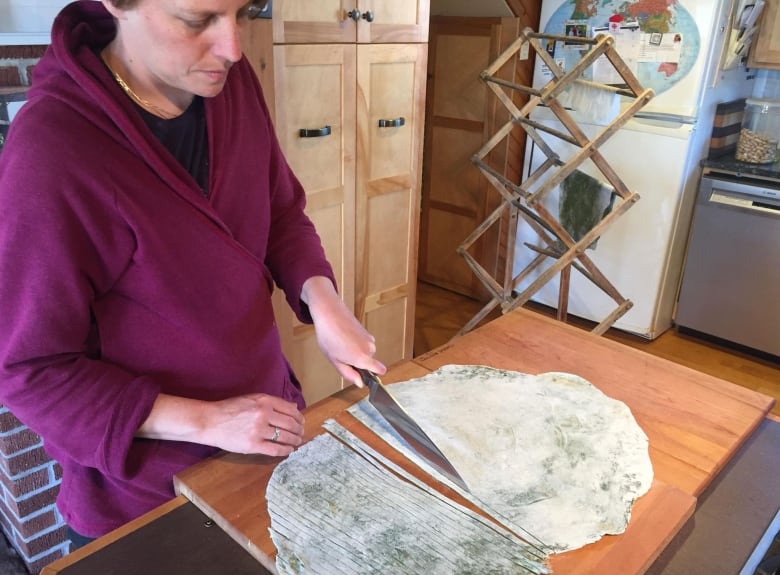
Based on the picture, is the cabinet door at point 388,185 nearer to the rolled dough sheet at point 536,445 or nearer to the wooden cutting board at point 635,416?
the wooden cutting board at point 635,416

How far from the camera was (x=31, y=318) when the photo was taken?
688 millimetres

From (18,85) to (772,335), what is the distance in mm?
2749

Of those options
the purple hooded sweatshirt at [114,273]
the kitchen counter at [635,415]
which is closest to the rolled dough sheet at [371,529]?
the kitchen counter at [635,415]

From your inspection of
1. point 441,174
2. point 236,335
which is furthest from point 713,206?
point 236,335

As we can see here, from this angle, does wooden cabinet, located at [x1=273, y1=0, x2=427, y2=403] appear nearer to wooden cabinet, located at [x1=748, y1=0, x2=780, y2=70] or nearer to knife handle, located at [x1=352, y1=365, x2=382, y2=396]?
knife handle, located at [x1=352, y1=365, x2=382, y2=396]

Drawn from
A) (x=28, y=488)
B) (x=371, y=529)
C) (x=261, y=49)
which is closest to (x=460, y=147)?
(x=261, y=49)

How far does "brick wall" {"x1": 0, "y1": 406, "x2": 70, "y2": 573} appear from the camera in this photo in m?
1.43

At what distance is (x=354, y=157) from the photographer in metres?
1.98

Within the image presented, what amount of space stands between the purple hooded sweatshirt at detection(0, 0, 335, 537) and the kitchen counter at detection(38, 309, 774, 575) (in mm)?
103

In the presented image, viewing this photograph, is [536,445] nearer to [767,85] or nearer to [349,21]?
[349,21]

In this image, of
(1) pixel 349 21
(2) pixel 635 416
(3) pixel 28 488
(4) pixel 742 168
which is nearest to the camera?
(2) pixel 635 416

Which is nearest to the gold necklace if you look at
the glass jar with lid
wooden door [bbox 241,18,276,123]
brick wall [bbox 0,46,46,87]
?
brick wall [bbox 0,46,46,87]

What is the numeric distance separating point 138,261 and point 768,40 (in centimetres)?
278

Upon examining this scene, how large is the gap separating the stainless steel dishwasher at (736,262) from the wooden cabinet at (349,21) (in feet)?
4.78
